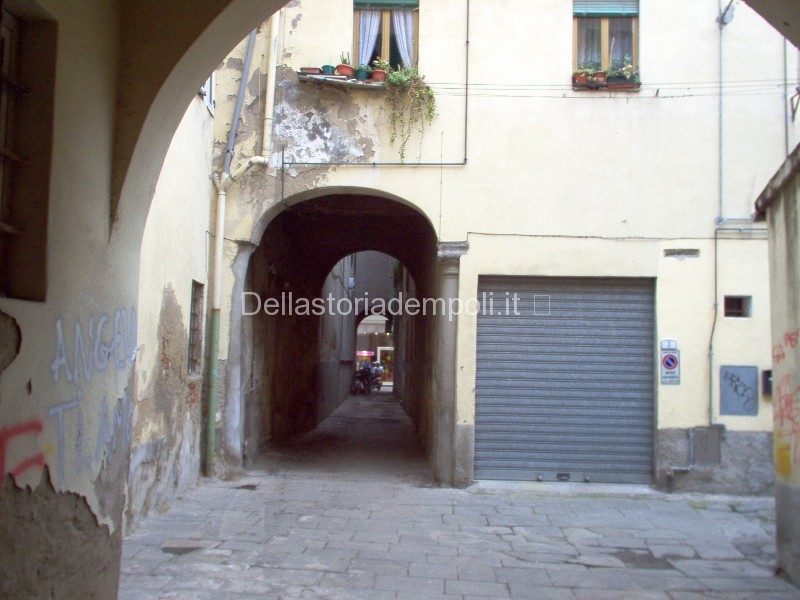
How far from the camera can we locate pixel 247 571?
5.35m

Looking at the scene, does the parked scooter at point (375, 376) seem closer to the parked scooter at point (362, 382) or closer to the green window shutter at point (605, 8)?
the parked scooter at point (362, 382)

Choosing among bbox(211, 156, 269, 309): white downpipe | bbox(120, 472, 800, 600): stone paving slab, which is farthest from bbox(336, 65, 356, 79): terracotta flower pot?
bbox(120, 472, 800, 600): stone paving slab

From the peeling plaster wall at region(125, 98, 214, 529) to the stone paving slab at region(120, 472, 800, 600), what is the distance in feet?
1.26

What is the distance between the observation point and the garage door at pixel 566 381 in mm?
8898

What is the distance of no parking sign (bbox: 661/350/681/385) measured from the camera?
8703 millimetres

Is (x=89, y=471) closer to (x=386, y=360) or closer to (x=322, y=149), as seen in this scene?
(x=322, y=149)

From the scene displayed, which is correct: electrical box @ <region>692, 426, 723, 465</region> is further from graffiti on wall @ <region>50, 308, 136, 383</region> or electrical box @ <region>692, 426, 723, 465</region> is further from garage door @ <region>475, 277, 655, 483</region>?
graffiti on wall @ <region>50, 308, 136, 383</region>

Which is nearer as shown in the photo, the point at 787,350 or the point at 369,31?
the point at 787,350

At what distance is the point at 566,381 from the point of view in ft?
29.5

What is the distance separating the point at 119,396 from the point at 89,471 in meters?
0.52

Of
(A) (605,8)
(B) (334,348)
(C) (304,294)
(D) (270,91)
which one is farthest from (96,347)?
(B) (334,348)

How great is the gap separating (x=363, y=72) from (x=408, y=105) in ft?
2.19

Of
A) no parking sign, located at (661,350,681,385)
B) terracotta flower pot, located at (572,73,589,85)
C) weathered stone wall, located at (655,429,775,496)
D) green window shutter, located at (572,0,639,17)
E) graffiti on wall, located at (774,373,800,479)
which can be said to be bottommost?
weathered stone wall, located at (655,429,775,496)

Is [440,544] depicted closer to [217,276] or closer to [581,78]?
[217,276]
